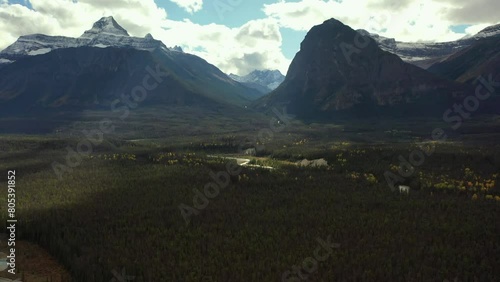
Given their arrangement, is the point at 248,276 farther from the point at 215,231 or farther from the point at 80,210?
the point at 80,210

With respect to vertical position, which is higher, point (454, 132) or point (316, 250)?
point (454, 132)

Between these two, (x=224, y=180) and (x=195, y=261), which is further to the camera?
(x=224, y=180)

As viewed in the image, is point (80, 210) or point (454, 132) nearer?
point (80, 210)

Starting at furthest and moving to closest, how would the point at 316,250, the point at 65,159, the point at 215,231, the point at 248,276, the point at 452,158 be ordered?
1. the point at 65,159
2. the point at 452,158
3. the point at 215,231
4. the point at 316,250
5. the point at 248,276

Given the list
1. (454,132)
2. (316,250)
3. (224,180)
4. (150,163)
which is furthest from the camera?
(454,132)

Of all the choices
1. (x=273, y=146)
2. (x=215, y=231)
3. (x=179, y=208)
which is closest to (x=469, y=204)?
(x=215, y=231)

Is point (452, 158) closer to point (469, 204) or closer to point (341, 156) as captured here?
point (341, 156)

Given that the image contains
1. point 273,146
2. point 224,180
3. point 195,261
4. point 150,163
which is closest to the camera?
point 195,261

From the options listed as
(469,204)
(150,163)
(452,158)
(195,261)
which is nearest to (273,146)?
(150,163)

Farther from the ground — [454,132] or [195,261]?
[454,132]
